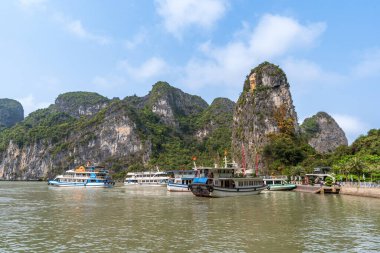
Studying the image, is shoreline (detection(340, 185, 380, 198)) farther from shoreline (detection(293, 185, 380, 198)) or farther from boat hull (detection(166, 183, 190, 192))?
boat hull (detection(166, 183, 190, 192))

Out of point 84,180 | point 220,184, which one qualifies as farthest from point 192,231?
point 84,180

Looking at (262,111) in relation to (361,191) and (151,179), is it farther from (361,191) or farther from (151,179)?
(361,191)

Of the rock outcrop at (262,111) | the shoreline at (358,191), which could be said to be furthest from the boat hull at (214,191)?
the rock outcrop at (262,111)

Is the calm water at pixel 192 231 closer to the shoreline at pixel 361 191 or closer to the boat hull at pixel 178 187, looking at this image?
the shoreline at pixel 361 191

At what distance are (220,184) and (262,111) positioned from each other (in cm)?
7507

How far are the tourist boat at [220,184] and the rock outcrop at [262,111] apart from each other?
58226 mm

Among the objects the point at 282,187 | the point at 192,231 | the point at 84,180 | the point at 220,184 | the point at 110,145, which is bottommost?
the point at 192,231

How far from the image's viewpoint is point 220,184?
56.4 metres

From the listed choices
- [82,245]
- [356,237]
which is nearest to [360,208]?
[356,237]

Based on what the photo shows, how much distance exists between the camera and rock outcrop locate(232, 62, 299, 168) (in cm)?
12181

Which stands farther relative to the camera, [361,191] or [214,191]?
[214,191]

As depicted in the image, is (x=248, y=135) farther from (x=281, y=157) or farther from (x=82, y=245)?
→ (x=82, y=245)

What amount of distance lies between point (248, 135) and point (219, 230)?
106 metres

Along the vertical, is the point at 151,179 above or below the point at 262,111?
below
